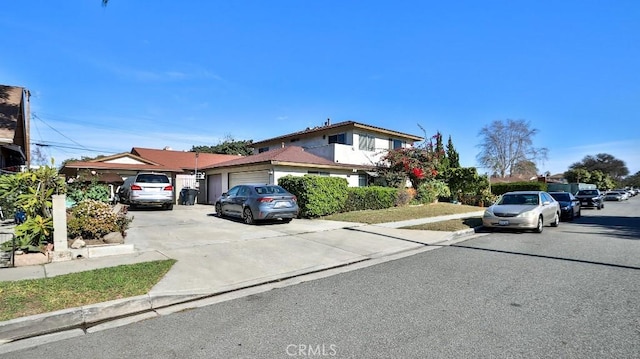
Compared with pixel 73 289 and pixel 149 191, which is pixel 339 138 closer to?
pixel 149 191

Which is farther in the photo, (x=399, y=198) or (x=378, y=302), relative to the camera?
(x=399, y=198)

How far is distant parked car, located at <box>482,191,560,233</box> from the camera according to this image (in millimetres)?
11977

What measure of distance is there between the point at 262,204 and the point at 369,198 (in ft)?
24.4

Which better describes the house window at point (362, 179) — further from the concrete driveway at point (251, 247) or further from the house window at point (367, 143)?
the concrete driveway at point (251, 247)

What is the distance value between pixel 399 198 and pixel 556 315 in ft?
54.3

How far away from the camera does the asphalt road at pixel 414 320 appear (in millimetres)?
3584

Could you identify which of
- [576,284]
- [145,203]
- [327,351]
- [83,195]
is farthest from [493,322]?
[145,203]

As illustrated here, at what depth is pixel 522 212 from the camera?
A: 1205 centimetres

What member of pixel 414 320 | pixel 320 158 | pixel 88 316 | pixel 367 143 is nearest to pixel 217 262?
pixel 88 316

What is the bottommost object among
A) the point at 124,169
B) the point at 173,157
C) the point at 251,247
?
the point at 251,247

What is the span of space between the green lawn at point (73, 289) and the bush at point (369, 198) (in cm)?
1182

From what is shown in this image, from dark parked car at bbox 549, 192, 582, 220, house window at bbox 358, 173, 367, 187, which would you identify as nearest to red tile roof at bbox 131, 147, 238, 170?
house window at bbox 358, 173, 367, 187

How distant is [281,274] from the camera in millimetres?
6680

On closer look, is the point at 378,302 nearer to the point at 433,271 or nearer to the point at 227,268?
the point at 433,271
